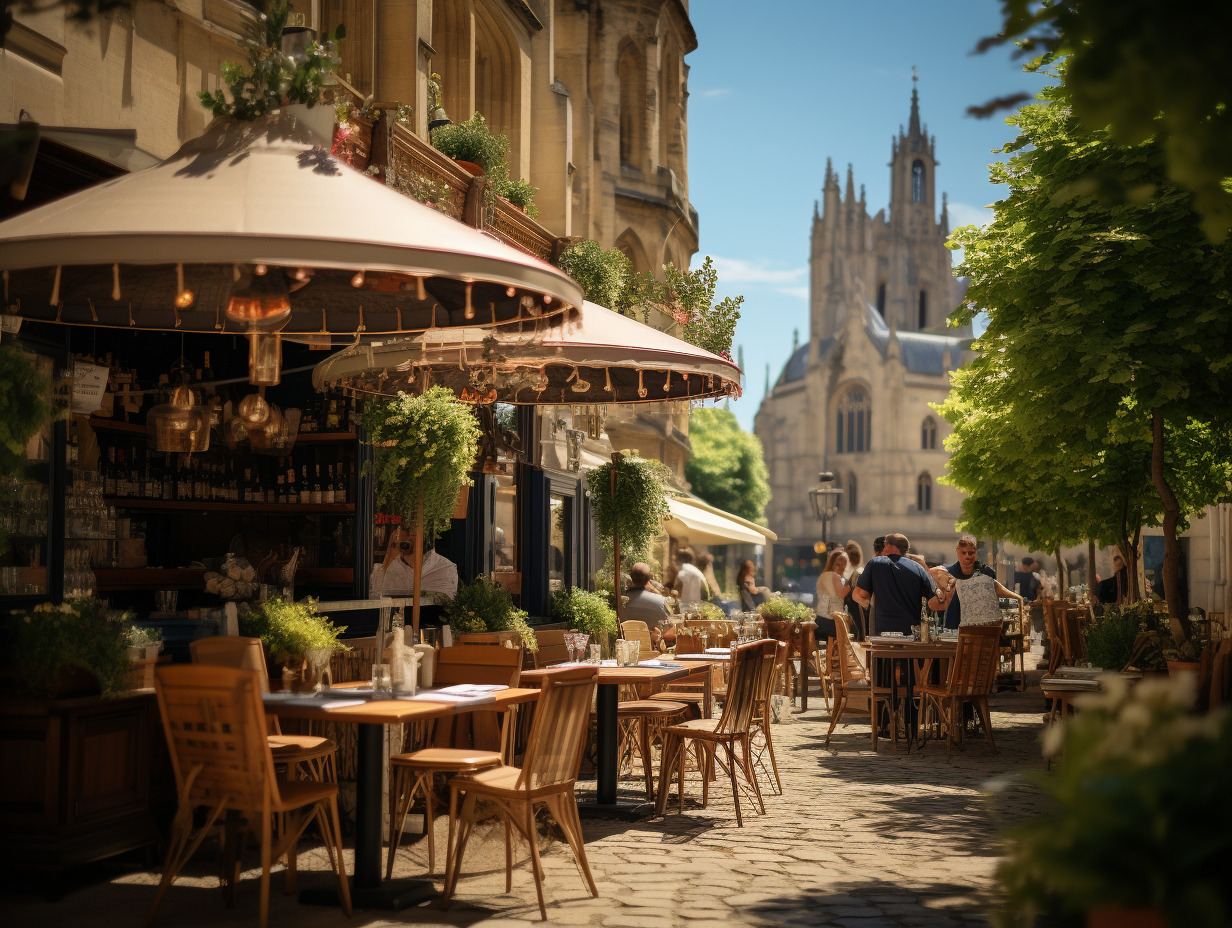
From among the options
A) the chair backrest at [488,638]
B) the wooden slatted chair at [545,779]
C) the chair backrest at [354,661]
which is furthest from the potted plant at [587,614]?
the wooden slatted chair at [545,779]

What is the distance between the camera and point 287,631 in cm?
728

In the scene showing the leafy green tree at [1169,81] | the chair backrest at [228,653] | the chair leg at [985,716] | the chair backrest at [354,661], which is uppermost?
the leafy green tree at [1169,81]

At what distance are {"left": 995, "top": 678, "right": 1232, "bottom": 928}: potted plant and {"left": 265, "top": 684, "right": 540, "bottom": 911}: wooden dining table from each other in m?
3.83

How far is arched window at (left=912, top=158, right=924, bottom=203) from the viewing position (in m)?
103

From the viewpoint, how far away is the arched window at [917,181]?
10281cm

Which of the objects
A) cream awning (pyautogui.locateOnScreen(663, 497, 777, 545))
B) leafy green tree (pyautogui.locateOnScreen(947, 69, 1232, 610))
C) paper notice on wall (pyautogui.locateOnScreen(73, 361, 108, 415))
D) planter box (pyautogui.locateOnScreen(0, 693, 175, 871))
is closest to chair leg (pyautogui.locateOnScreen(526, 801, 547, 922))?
planter box (pyautogui.locateOnScreen(0, 693, 175, 871))

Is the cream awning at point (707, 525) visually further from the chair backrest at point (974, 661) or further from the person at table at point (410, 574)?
the person at table at point (410, 574)

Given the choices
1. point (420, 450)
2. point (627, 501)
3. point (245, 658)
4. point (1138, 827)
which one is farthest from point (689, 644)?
point (1138, 827)

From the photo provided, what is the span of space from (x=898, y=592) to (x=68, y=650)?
8.37 metres

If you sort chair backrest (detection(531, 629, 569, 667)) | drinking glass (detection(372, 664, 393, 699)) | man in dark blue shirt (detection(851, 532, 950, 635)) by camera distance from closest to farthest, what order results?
drinking glass (detection(372, 664, 393, 699)), chair backrest (detection(531, 629, 569, 667)), man in dark blue shirt (detection(851, 532, 950, 635))

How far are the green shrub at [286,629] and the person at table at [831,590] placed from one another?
33.9 ft

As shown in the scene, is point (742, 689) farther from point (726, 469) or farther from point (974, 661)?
point (726, 469)

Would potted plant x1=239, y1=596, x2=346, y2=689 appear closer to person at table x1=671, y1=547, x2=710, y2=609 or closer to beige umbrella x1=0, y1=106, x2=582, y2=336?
beige umbrella x1=0, y1=106, x2=582, y2=336

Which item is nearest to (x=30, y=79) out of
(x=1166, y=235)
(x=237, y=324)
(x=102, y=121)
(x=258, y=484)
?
(x=102, y=121)
